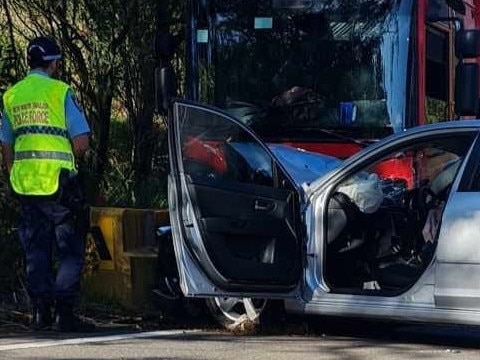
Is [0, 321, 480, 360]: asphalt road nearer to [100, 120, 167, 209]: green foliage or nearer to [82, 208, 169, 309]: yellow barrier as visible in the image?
[82, 208, 169, 309]: yellow barrier

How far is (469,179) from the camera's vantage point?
7234 millimetres

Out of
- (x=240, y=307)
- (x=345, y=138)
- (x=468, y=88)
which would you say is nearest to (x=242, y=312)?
(x=240, y=307)

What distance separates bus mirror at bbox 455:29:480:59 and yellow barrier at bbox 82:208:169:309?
9.05ft

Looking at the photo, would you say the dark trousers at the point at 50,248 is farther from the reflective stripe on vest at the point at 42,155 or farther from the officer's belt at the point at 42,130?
the officer's belt at the point at 42,130

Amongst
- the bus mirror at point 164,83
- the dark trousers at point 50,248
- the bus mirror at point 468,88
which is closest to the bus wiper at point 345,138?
the bus mirror at point 468,88

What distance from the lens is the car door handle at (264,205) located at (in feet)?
25.4

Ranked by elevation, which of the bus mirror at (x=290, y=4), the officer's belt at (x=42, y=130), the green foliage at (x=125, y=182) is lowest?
the green foliage at (x=125, y=182)

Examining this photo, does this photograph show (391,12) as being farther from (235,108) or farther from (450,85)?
(235,108)

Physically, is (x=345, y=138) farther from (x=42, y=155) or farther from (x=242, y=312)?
(x=42, y=155)

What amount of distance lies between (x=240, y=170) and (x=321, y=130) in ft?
7.30

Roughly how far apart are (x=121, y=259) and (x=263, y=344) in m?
2.01

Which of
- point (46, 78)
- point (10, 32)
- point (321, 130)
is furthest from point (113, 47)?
point (46, 78)

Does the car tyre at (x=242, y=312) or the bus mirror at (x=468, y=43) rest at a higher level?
the bus mirror at (x=468, y=43)

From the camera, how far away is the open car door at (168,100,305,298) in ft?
25.2
